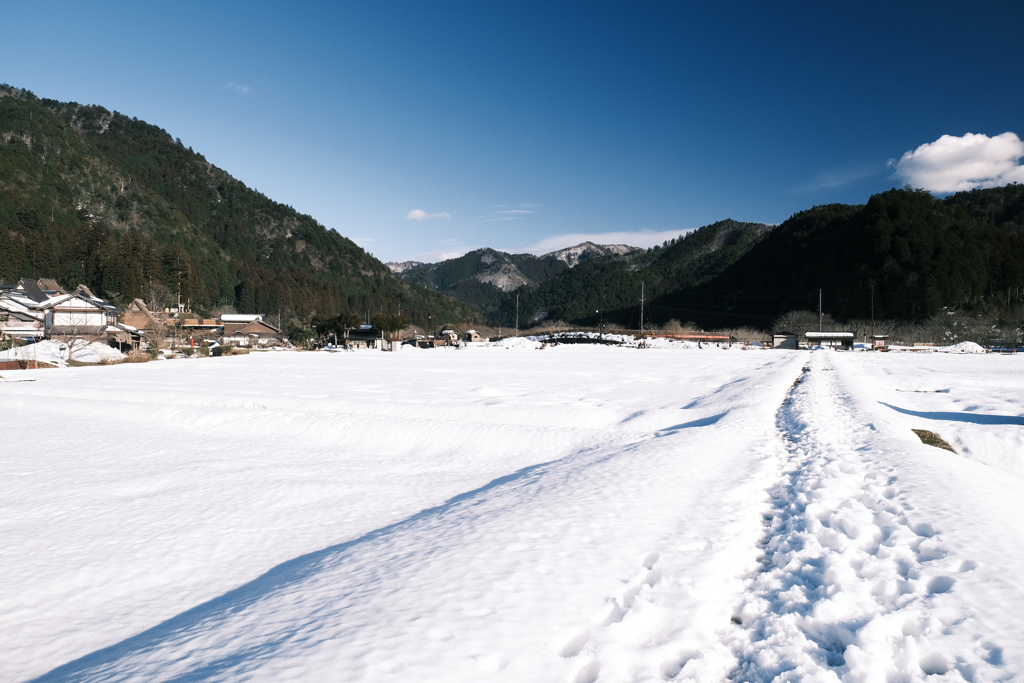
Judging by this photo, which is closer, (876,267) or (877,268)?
(877,268)

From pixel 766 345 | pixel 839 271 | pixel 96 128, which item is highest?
pixel 96 128

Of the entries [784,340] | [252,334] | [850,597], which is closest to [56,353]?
[252,334]

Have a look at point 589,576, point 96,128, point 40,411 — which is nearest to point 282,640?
point 589,576

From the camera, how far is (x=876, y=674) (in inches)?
103

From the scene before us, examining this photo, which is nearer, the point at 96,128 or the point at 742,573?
the point at 742,573

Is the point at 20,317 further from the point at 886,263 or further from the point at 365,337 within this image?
the point at 886,263

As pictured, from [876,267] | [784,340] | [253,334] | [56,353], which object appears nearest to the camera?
[56,353]

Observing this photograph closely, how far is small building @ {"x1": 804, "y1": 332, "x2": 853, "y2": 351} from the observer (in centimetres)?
6769

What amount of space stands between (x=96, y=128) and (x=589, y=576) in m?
A: 220

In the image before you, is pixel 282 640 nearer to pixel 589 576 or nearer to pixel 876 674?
pixel 589 576

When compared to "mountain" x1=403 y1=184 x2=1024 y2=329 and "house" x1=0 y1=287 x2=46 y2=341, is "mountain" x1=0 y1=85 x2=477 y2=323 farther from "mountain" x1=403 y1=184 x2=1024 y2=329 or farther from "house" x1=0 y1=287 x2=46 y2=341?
"mountain" x1=403 y1=184 x2=1024 y2=329

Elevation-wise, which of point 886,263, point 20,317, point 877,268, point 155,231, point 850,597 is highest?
point 155,231

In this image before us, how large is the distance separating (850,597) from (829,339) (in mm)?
77853

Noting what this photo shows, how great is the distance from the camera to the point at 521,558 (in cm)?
379
